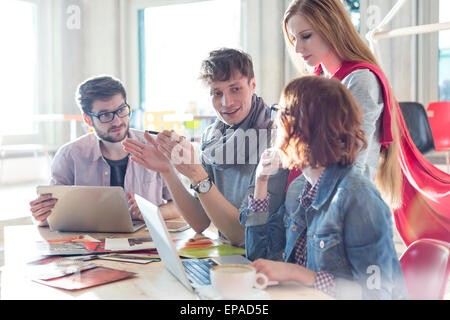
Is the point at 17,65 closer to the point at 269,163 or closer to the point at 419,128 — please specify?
the point at 419,128

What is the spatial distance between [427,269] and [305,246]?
0.86 feet

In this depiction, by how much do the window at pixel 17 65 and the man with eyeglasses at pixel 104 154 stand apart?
13.7 feet

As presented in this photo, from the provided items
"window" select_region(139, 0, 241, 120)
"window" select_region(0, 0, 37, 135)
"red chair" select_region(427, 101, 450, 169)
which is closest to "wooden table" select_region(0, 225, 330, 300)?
"red chair" select_region(427, 101, 450, 169)

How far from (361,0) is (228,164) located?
4.07 metres

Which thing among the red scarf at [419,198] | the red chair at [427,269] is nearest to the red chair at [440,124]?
the red scarf at [419,198]

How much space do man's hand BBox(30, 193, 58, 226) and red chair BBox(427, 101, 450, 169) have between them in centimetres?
313

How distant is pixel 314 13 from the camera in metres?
1.45

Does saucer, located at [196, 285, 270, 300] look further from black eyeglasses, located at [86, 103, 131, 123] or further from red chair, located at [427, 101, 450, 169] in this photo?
Result: red chair, located at [427, 101, 450, 169]

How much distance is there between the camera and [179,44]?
6387 millimetres

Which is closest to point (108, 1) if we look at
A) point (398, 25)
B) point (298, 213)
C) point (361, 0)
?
point (361, 0)

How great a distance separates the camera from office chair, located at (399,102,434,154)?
3.15 meters

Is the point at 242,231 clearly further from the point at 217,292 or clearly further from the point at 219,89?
the point at 217,292

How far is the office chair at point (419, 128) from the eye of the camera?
10.3 feet

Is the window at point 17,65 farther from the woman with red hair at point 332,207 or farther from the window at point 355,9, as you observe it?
the woman with red hair at point 332,207
